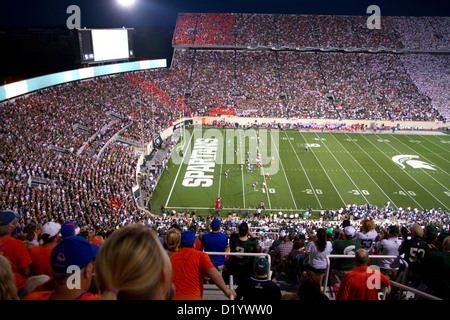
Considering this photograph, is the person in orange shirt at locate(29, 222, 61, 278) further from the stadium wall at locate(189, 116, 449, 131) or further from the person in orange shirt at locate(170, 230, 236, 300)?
the stadium wall at locate(189, 116, 449, 131)

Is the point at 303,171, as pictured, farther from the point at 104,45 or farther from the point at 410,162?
the point at 104,45

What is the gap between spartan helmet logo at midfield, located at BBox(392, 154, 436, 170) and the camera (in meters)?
26.8

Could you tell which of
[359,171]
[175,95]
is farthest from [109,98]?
[359,171]

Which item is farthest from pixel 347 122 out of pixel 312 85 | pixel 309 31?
pixel 309 31

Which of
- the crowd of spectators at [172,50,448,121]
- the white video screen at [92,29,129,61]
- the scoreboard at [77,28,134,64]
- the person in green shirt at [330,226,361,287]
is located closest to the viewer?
the person in green shirt at [330,226,361,287]

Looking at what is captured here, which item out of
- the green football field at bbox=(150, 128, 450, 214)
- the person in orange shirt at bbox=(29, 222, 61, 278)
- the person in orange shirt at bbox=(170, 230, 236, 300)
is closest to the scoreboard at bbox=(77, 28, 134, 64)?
the green football field at bbox=(150, 128, 450, 214)

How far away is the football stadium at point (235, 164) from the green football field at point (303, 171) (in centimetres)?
17

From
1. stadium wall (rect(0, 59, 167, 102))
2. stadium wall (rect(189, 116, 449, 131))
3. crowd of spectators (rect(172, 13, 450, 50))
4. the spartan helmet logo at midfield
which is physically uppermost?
crowd of spectators (rect(172, 13, 450, 50))

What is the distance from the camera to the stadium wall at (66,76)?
2267 centimetres

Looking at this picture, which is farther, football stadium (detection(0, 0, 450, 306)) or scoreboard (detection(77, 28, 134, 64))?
scoreboard (detection(77, 28, 134, 64))

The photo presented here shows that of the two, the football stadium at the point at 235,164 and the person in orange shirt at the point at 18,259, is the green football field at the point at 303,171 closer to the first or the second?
the football stadium at the point at 235,164

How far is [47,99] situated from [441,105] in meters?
44.4

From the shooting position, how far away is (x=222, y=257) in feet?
16.8

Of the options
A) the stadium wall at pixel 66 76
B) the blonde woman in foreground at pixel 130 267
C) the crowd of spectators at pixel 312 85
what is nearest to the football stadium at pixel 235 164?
the blonde woman in foreground at pixel 130 267
